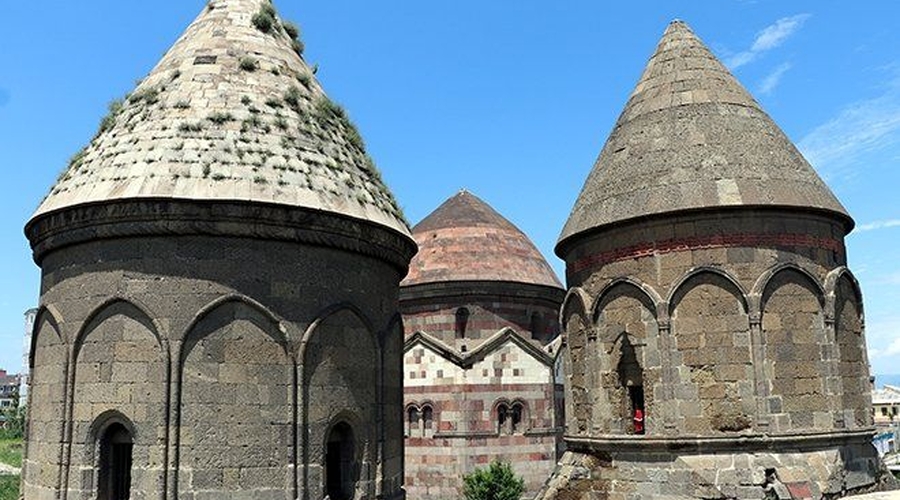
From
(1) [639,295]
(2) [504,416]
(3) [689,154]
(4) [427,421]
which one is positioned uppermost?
(3) [689,154]

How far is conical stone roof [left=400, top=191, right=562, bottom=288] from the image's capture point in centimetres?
2255

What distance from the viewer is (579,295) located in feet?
37.7

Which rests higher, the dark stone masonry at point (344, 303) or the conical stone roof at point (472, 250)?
the conical stone roof at point (472, 250)

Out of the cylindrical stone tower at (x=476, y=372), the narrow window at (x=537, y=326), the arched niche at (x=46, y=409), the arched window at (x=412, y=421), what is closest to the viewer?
the arched niche at (x=46, y=409)

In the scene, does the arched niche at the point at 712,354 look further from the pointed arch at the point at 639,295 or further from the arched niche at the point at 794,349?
the arched niche at the point at 794,349

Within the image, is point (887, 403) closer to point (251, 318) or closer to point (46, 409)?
point (251, 318)

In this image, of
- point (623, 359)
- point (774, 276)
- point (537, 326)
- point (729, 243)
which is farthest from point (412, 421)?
point (774, 276)

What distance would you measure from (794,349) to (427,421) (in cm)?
1299

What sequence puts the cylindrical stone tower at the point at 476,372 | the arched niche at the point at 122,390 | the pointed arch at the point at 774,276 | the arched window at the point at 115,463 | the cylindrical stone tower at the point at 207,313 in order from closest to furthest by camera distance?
the arched niche at the point at 122,390, the cylindrical stone tower at the point at 207,313, the arched window at the point at 115,463, the pointed arch at the point at 774,276, the cylindrical stone tower at the point at 476,372

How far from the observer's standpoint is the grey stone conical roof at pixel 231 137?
27.7 feet

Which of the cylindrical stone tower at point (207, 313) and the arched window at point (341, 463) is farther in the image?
the arched window at point (341, 463)

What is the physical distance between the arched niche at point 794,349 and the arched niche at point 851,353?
0.40m

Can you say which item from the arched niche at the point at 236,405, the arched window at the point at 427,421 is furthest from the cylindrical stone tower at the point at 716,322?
the arched window at the point at 427,421

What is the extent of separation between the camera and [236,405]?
809cm
